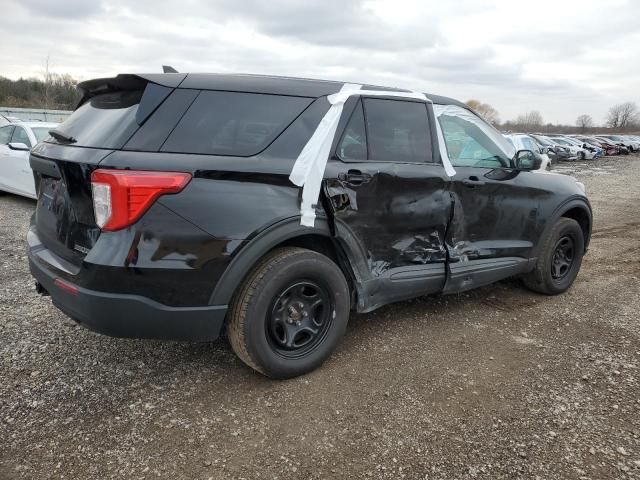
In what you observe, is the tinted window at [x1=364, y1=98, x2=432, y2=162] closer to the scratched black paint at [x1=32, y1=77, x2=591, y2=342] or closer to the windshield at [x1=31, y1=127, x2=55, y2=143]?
the scratched black paint at [x1=32, y1=77, x2=591, y2=342]

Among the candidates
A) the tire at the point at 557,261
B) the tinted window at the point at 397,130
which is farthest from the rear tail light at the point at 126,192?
the tire at the point at 557,261

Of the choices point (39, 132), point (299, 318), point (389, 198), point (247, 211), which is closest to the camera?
point (247, 211)

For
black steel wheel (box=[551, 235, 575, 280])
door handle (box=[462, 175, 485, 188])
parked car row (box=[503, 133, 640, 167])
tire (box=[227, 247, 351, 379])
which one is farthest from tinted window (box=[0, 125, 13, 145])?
parked car row (box=[503, 133, 640, 167])

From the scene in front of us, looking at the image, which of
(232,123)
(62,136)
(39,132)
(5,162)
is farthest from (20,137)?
(232,123)

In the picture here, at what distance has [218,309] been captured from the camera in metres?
2.72

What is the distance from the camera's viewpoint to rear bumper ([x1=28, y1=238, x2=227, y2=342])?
2527mm

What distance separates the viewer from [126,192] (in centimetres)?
245

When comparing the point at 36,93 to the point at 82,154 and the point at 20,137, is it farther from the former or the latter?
the point at 82,154

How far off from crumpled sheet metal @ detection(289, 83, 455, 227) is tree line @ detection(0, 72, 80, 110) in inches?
1890

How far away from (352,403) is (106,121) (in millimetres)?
2151

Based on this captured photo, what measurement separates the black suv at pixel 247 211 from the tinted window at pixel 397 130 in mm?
10

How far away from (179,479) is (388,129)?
8.13 feet

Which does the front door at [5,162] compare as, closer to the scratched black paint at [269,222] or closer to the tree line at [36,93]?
the scratched black paint at [269,222]

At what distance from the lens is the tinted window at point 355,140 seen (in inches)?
125
